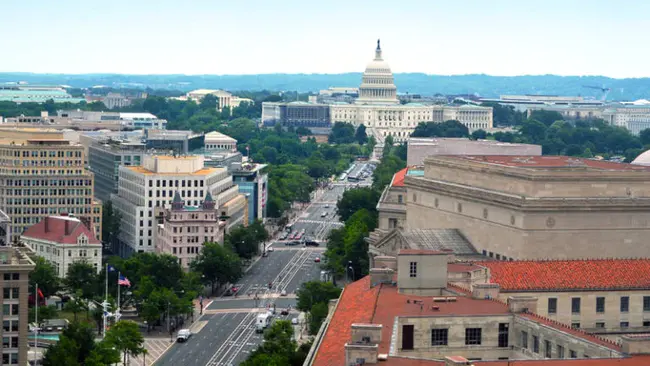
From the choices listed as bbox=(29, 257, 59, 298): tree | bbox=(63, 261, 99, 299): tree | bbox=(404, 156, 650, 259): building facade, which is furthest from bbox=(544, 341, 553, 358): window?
bbox=(29, 257, 59, 298): tree

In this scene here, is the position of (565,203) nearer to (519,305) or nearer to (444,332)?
(519,305)

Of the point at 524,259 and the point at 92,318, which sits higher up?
the point at 524,259

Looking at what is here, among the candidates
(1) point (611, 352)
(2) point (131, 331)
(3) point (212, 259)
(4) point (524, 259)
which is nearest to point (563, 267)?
(4) point (524, 259)

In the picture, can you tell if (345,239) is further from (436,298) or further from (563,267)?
(436,298)

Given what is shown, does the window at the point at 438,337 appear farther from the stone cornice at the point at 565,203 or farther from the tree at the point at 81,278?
the tree at the point at 81,278

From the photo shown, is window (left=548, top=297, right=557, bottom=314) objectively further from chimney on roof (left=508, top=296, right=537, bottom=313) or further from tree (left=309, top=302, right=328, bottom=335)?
tree (left=309, top=302, right=328, bottom=335)

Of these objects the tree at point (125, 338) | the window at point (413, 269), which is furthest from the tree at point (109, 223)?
the window at point (413, 269)

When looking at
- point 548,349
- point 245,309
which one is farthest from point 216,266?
point 548,349
